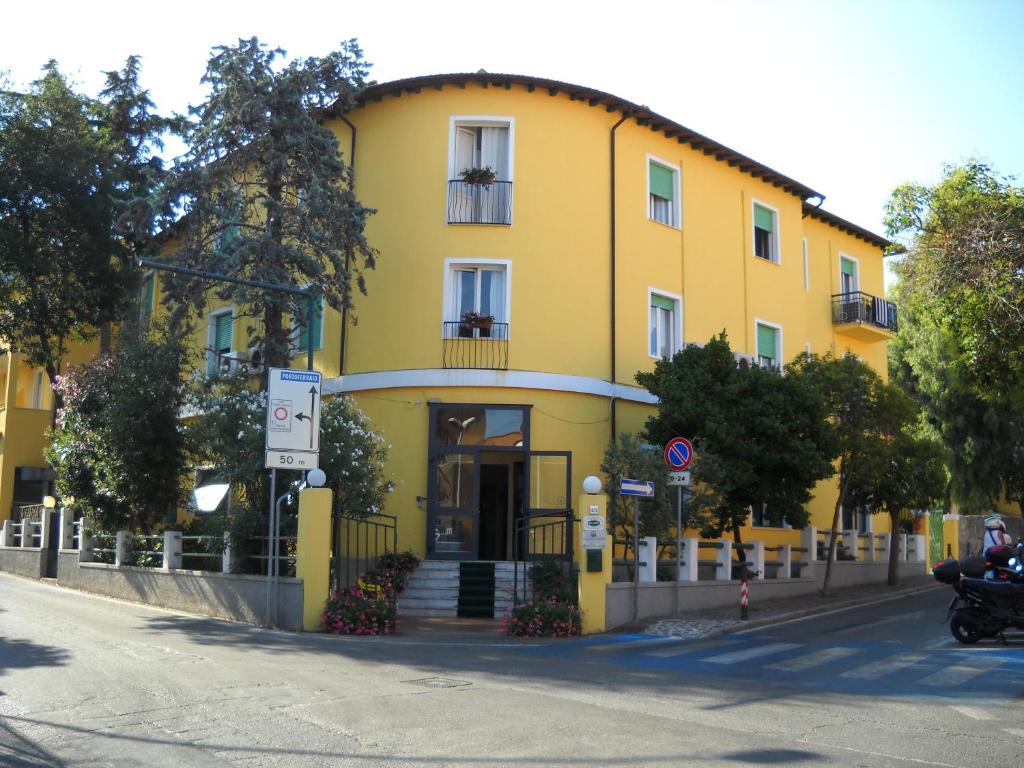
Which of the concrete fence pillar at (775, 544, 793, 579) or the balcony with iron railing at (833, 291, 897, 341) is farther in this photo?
the balcony with iron railing at (833, 291, 897, 341)

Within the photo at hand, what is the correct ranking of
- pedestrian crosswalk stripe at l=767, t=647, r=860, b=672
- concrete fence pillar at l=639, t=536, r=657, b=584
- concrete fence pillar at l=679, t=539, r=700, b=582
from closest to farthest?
pedestrian crosswalk stripe at l=767, t=647, r=860, b=672
concrete fence pillar at l=639, t=536, r=657, b=584
concrete fence pillar at l=679, t=539, r=700, b=582

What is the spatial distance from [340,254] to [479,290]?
2.97 m

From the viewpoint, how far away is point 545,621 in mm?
15297

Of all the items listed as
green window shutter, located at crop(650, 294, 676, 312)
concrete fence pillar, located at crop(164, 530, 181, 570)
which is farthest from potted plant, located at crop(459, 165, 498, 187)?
concrete fence pillar, located at crop(164, 530, 181, 570)

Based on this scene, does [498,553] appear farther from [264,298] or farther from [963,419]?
[963,419]

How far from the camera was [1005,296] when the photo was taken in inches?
632

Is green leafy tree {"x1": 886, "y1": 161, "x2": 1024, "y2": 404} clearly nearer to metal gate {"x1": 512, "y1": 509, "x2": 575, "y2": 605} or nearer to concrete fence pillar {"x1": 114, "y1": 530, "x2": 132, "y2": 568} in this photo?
metal gate {"x1": 512, "y1": 509, "x2": 575, "y2": 605}

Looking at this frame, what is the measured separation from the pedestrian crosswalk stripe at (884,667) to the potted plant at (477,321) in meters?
10.6

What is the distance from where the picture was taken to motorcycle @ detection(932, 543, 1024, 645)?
13.4 meters

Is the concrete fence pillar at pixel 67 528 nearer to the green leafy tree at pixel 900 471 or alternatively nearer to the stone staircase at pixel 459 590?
the stone staircase at pixel 459 590

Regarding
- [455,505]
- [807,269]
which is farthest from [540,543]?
[807,269]

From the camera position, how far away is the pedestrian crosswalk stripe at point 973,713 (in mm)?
8627

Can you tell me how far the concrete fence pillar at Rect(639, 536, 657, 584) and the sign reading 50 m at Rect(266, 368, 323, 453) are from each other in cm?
585

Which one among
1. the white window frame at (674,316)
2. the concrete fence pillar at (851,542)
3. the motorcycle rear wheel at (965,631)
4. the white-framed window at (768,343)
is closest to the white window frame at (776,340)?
the white-framed window at (768,343)
